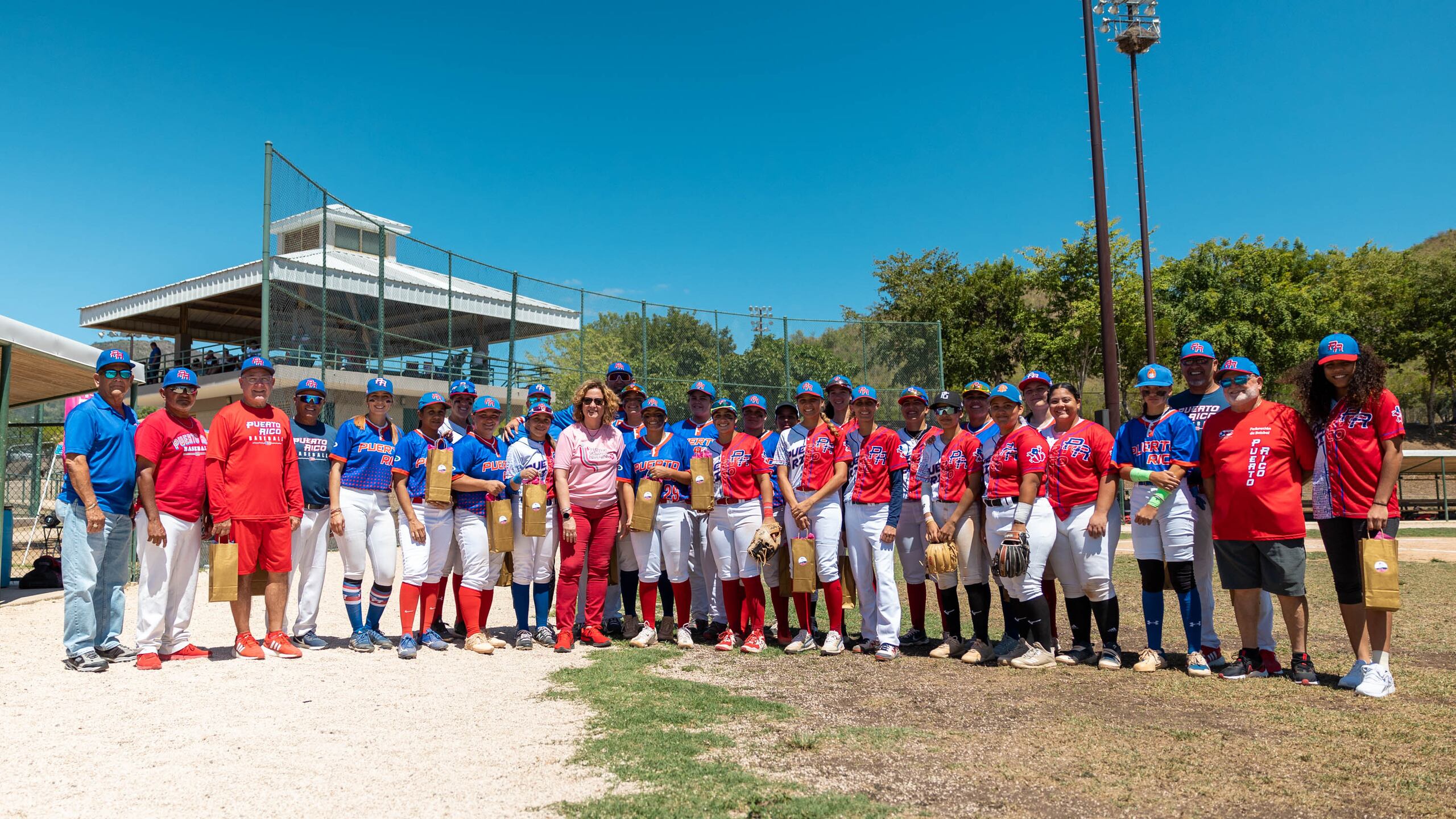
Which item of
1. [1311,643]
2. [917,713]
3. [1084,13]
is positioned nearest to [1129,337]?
[1084,13]

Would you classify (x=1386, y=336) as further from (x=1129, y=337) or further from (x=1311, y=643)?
(x=1311, y=643)

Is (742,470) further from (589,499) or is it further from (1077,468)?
(1077,468)

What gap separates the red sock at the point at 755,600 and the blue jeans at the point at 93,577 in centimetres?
435

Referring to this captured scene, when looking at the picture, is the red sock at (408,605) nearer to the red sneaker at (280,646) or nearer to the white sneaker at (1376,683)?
the red sneaker at (280,646)

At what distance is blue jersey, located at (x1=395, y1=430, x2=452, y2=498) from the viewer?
21.7 ft

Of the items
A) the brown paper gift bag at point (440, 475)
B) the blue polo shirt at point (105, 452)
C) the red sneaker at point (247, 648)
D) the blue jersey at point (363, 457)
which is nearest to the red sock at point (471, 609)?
the brown paper gift bag at point (440, 475)

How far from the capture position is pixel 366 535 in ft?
21.4

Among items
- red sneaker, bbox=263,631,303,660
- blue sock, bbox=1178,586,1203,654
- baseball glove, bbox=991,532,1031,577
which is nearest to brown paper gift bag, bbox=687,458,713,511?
baseball glove, bbox=991,532,1031,577

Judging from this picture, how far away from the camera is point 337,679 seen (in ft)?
18.0

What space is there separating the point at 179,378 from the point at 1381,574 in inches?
295

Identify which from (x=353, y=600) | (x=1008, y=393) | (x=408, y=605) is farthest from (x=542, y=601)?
(x=1008, y=393)

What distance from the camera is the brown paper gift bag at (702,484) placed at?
6715 millimetres

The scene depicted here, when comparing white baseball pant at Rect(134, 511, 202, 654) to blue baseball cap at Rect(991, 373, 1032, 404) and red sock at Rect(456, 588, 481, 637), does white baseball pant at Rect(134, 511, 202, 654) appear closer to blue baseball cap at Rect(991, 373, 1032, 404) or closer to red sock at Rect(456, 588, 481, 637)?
red sock at Rect(456, 588, 481, 637)

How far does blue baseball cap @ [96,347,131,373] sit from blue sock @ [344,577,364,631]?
6.86ft
